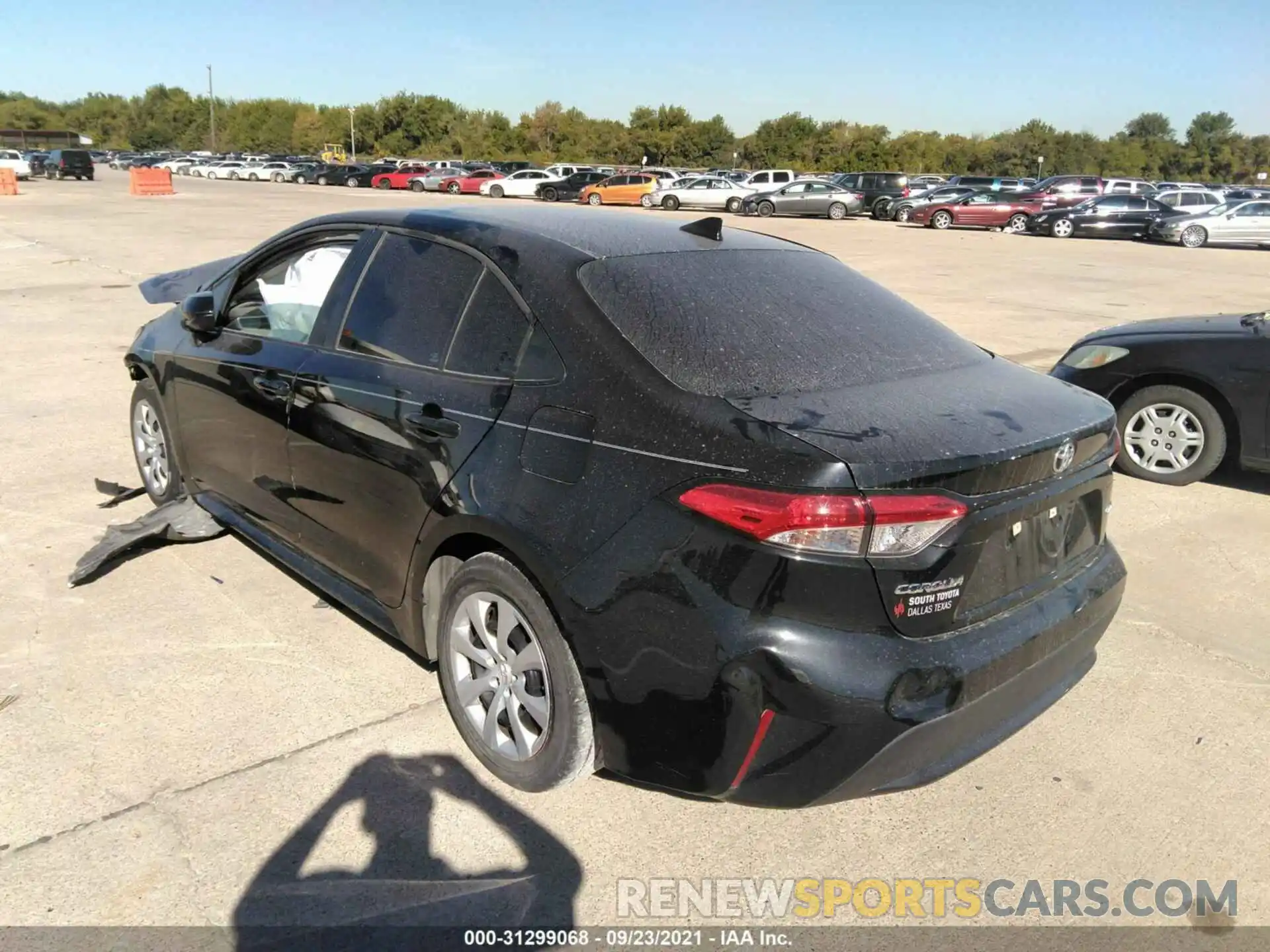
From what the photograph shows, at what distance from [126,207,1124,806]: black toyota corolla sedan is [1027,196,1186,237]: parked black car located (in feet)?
102

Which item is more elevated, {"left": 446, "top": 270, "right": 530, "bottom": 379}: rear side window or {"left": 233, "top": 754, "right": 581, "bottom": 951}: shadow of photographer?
{"left": 446, "top": 270, "right": 530, "bottom": 379}: rear side window

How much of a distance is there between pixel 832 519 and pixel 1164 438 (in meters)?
4.88

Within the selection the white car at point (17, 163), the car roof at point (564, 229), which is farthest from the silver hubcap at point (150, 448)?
the white car at point (17, 163)

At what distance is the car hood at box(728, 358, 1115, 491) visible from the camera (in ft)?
7.66

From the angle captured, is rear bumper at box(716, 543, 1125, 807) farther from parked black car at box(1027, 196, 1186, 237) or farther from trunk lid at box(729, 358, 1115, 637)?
A: parked black car at box(1027, 196, 1186, 237)

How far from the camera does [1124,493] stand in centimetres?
600

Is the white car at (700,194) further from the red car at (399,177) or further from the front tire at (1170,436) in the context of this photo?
the front tire at (1170,436)

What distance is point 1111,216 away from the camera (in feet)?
99.5

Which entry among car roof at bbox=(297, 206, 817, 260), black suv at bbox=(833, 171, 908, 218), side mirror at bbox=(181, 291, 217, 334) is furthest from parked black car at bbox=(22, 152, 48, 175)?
car roof at bbox=(297, 206, 817, 260)

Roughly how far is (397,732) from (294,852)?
1.98 ft

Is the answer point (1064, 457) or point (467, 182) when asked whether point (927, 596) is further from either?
point (467, 182)

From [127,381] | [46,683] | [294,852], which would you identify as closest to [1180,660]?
[294,852]

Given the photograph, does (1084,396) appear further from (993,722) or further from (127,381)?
(127,381)

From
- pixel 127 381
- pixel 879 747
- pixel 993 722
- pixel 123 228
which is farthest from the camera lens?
pixel 123 228
